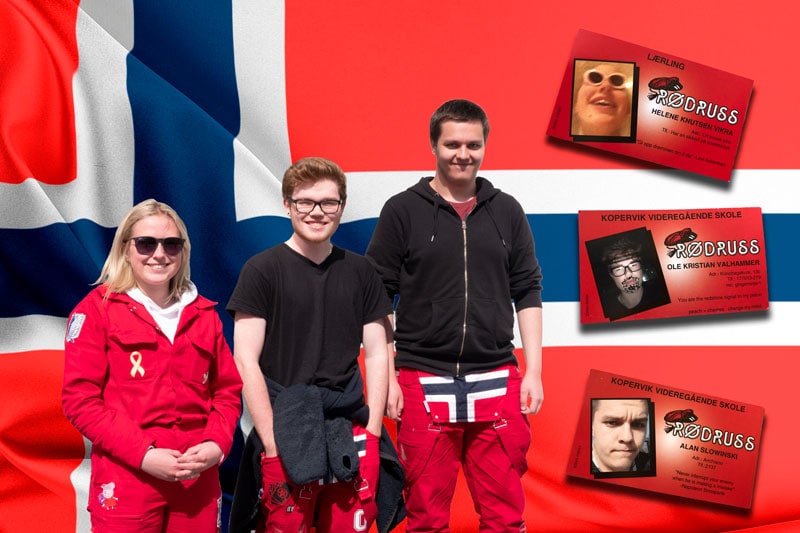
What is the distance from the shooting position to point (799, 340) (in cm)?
259

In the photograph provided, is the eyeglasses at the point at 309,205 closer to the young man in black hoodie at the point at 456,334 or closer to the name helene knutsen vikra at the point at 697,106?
the young man in black hoodie at the point at 456,334

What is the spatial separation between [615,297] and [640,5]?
882mm

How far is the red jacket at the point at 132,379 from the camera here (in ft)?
5.56

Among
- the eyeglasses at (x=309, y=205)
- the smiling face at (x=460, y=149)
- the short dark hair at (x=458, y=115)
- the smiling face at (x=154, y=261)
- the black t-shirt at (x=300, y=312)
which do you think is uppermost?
the short dark hair at (x=458, y=115)

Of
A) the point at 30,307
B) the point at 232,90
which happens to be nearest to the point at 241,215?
the point at 232,90

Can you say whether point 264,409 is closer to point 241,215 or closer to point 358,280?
point 358,280

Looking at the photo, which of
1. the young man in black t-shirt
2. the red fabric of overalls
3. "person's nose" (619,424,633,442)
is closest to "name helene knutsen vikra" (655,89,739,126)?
"person's nose" (619,424,633,442)

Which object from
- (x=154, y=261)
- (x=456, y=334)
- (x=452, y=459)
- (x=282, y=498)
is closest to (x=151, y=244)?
(x=154, y=261)

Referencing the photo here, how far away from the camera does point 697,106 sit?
2.59m

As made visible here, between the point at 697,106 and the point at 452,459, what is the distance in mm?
1340

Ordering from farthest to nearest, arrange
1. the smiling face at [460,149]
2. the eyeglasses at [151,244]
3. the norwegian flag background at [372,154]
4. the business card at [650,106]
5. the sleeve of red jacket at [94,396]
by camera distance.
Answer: the business card at [650,106] < the norwegian flag background at [372,154] < the smiling face at [460,149] < the eyeglasses at [151,244] < the sleeve of red jacket at [94,396]

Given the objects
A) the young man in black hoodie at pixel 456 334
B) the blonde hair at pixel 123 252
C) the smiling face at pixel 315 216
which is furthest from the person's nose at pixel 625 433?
the blonde hair at pixel 123 252

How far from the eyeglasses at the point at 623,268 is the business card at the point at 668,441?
0.31m

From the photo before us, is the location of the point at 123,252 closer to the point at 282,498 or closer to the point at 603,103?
the point at 282,498
